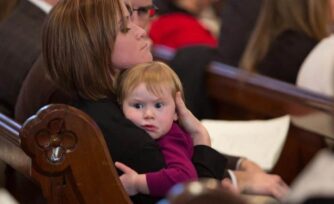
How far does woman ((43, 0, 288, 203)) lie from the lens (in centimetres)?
204

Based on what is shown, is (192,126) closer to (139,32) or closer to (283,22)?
(139,32)

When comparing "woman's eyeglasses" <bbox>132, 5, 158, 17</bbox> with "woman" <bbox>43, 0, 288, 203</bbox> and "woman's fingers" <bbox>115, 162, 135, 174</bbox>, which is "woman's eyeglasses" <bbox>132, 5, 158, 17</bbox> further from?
"woman's fingers" <bbox>115, 162, 135, 174</bbox>

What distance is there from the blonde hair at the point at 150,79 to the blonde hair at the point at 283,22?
1.66 m

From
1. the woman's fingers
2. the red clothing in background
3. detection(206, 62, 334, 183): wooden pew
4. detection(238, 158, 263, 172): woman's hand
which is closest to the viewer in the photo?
the woman's fingers

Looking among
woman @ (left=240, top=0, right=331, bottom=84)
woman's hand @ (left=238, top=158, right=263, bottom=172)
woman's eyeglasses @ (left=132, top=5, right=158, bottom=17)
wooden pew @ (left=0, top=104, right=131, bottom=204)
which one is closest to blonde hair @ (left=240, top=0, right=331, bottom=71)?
woman @ (left=240, top=0, right=331, bottom=84)

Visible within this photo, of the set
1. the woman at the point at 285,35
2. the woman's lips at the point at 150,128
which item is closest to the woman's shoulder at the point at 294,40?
the woman at the point at 285,35

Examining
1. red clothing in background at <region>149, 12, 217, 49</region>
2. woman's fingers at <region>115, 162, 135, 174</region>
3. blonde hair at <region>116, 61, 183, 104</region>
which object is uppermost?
blonde hair at <region>116, 61, 183, 104</region>

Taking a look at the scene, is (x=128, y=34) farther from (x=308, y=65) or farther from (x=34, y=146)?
(x=308, y=65)

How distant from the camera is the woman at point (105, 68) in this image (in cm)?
204

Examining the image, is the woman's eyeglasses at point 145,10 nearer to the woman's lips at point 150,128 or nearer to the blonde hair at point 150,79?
the blonde hair at point 150,79

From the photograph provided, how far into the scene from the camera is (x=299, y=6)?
3.62 meters

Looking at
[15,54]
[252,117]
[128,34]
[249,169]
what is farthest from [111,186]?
[252,117]

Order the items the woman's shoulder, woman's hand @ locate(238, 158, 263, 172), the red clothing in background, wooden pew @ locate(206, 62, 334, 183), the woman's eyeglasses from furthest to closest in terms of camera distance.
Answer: the red clothing in background
the woman's shoulder
wooden pew @ locate(206, 62, 334, 183)
woman's hand @ locate(238, 158, 263, 172)
the woman's eyeglasses

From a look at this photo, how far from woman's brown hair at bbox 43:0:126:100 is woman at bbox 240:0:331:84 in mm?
1637
